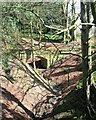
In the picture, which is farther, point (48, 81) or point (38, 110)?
point (48, 81)

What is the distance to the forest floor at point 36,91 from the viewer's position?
3626 mm

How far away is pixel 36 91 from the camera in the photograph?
4.29 meters

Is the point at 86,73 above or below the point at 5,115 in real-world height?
above

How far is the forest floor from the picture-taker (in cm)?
363

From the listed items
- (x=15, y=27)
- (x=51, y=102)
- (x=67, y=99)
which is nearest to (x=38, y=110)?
(x=51, y=102)

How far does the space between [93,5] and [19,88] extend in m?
1.99

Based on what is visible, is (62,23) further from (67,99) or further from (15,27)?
(67,99)


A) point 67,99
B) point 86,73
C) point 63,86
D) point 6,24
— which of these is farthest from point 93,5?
point 63,86

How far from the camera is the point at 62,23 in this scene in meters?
4.06

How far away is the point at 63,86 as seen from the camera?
4.72 m

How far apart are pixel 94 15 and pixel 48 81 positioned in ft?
7.70

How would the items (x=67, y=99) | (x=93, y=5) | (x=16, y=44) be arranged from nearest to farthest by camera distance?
(x=93, y=5)
(x=67, y=99)
(x=16, y=44)

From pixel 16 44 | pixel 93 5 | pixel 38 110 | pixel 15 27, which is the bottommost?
pixel 38 110

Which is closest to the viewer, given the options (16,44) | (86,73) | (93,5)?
(93,5)
